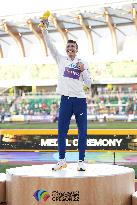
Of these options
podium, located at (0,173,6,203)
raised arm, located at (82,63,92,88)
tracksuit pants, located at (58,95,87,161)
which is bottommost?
podium, located at (0,173,6,203)

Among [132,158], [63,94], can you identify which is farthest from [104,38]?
[63,94]

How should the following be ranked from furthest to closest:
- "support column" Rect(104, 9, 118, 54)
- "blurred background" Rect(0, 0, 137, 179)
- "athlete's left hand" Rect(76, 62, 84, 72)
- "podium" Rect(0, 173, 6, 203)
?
"support column" Rect(104, 9, 118, 54) → "blurred background" Rect(0, 0, 137, 179) → "podium" Rect(0, 173, 6, 203) → "athlete's left hand" Rect(76, 62, 84, 72)

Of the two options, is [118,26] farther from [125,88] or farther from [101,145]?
[101,145]

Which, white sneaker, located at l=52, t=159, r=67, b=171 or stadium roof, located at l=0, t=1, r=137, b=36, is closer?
white sneaker, located at l=52, t=159, r=67, b=171

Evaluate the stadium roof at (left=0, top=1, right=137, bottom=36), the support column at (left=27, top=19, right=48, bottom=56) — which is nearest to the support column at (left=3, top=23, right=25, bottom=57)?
the stadium roof at (left=0, top=1, right=137, bottom=36)

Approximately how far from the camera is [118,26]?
32.3 metres

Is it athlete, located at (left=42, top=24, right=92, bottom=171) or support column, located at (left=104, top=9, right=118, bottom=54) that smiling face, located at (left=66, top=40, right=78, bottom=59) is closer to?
athlete, located at (left=42, top=24, right=92, bottom=171)

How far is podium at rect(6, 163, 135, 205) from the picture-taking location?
202 inches

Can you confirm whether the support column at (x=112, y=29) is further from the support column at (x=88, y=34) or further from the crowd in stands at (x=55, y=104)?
the crowd in stands at (x=55, y=104)

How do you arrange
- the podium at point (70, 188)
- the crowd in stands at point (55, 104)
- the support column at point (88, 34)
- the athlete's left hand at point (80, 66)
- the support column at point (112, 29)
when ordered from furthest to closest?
1. the support column at point (88, 34)
2. the support column at point (112, 29)
3. the crowd in stands at point (55, 104)
4. the athlete's left hand at point (80, 66)
5. the podium at point (70, 188)

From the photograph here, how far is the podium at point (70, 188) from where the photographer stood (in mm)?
5141

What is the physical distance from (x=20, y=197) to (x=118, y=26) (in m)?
27.9

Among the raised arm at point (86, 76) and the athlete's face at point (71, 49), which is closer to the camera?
the raised arm at point (86, 76)

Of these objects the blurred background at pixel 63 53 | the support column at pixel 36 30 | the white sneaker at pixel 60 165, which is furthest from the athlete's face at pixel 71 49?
the support column at pixel 36 30
